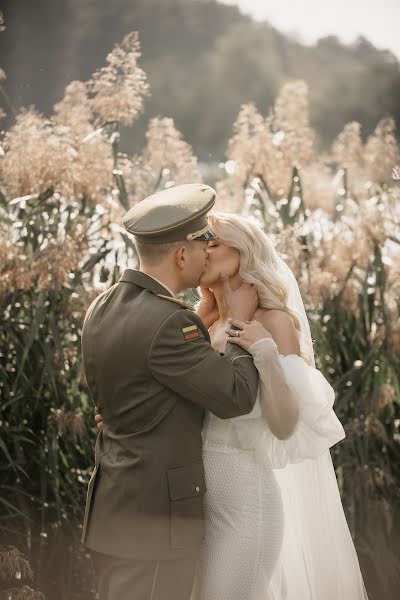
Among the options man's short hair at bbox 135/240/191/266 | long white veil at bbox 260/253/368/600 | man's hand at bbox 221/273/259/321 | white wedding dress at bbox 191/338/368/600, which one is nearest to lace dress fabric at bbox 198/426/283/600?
white wedding dress at bbox 191/338/368/600

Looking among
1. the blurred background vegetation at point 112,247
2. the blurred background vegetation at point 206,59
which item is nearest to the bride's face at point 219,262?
the blurred background vegetation at point 112,247

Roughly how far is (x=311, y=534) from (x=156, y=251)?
0.94 m

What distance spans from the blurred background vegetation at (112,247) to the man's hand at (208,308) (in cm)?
74

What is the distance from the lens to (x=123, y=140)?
3424 mm

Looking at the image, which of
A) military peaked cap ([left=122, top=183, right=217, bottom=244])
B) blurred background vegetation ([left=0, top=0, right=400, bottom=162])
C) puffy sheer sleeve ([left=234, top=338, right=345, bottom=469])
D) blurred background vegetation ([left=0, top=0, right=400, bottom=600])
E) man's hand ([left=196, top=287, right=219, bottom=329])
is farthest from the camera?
blurred background vegetation ([left=0, top=0, right=400, bottom=162])

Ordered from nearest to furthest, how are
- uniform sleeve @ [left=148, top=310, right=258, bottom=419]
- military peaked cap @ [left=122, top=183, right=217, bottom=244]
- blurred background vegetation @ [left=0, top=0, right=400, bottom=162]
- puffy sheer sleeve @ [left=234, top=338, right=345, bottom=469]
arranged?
uniform sleeve @ [left=148, top=310, right=258, bottom=419] < military peaked cap @ [left=122, top=183, right=217, bottom=244] < puffy sheer sleeve @ [left=234, top=338, right=345, bottom=469] < blurred background vegetation @ [left=0, top=0, right=400, bottom=162]

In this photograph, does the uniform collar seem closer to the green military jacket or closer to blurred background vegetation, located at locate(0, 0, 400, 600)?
the green military jacket

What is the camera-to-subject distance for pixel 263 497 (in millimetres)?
1896

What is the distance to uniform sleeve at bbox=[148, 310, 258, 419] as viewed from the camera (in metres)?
1.66

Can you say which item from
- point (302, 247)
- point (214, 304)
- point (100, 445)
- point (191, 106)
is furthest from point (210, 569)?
point (191, 106)

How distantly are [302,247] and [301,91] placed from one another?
882mm

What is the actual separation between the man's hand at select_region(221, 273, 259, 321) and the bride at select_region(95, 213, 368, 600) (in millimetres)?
10

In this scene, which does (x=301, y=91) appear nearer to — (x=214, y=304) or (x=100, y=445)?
(x=214, y=304)

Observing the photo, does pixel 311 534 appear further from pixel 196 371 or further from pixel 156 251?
pixel 156 251
